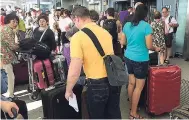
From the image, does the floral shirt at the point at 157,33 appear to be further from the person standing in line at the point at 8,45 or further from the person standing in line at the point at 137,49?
the person standing in line at the point at 8,45

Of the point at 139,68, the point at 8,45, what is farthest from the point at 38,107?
the point at 139,68

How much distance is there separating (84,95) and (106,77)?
17.4 inches

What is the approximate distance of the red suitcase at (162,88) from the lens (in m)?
3.31

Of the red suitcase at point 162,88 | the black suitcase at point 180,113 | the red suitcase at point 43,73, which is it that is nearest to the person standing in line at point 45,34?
the red suitcase at point 43,73

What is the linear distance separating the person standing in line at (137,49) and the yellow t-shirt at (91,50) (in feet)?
2.85

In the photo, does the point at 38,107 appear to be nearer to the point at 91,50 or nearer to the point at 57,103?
the point at 57,103

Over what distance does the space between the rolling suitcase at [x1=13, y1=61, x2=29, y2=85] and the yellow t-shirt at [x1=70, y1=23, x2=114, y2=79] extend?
3016 millimetres

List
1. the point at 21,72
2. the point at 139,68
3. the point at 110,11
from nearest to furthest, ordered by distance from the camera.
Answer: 1. the point at 139,68
2. the point at 21,72
3. the point at 110,11

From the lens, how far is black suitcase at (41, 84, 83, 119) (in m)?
2.74

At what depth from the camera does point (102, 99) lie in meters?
2.31

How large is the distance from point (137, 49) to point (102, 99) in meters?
1.10

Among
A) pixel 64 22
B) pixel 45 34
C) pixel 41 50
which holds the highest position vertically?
pixel 64 22

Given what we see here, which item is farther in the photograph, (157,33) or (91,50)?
(157,33)

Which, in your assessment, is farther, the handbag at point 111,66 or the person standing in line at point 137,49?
the person standing in line at point 137,49
